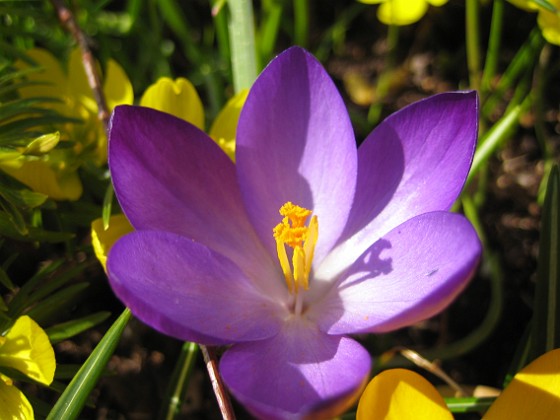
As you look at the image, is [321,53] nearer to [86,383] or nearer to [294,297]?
[294,297]

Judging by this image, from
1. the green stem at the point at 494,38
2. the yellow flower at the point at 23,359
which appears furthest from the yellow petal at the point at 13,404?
the green stem at the point at 494,38

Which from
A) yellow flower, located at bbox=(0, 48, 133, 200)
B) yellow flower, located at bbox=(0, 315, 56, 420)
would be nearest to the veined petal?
yellow flower, located at bbox=(0, 315, 56, 420)

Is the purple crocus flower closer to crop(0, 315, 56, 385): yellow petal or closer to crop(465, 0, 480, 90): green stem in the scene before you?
crop(0, 315, 56, 385): yellow petal

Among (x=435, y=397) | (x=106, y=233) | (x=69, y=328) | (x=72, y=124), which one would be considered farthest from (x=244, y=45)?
(x=435, y=397)

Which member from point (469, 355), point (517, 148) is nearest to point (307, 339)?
point (469, 355)

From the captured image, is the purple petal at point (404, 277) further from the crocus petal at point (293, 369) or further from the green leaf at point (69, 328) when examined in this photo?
the green leaf at point (69, 328)

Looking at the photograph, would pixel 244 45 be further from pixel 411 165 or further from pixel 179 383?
pixel 179 383

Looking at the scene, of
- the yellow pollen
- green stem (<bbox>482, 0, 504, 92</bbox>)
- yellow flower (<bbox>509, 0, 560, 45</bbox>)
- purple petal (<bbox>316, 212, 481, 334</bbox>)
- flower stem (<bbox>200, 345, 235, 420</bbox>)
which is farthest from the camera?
green stem (<bbox>482, 0, 504, 92</bbox>)
